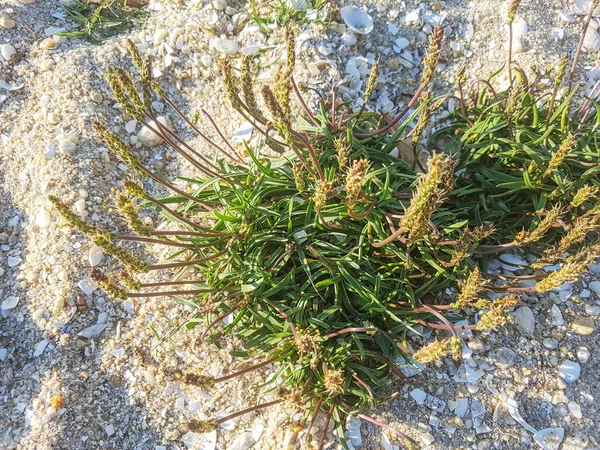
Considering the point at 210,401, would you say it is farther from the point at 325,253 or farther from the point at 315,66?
the point at 315,66

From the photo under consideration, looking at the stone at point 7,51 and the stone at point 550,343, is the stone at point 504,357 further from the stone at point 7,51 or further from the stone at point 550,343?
the stone at point 7,51

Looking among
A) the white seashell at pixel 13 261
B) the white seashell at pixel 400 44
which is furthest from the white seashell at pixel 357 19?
the white seashell at pixel 13 261

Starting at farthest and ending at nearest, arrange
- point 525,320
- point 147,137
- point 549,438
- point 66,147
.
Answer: point 147,137
point 66,147
point 525,320
point 549,438

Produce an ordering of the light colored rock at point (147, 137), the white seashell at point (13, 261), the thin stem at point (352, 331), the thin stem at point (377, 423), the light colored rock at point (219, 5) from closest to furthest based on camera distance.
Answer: the thin stem at point (377, 423)
the thin stem at point (352, 331)
the white seashell at point (13, 261)
the light colored rock at point (147, 137)
the light colored rock at point (219, 5)

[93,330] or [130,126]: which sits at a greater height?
[130,126]

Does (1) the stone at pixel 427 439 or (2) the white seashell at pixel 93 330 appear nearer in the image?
(1) the stone at pixel 427 439

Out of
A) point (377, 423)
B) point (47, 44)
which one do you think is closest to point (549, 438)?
point (377, 423)

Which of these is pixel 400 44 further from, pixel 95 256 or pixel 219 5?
pixel 95 256
